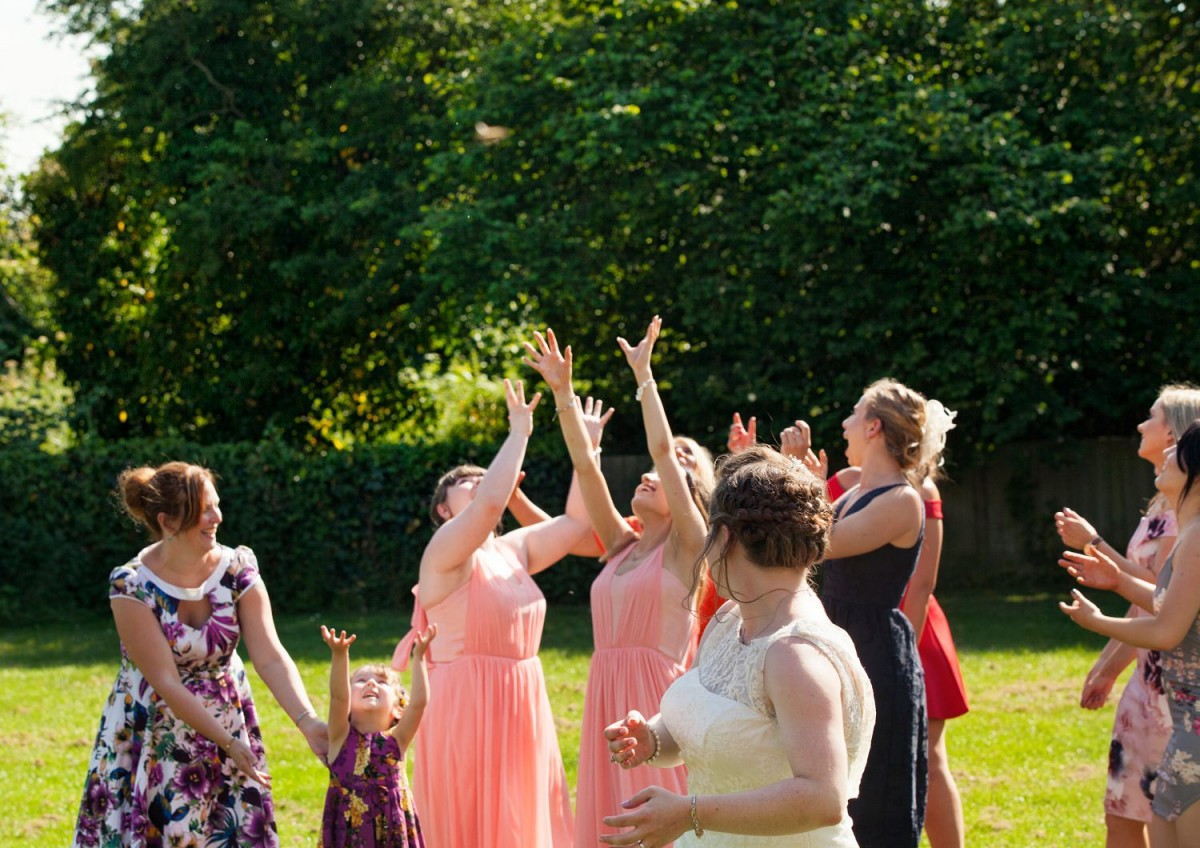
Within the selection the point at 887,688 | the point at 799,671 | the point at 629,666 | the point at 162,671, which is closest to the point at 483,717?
the point at 629,666

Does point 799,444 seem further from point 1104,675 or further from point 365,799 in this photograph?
point 365,799

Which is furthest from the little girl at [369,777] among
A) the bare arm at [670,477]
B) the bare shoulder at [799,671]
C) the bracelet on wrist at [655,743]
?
the bare shoulder at [799,671]

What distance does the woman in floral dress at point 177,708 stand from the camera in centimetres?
427

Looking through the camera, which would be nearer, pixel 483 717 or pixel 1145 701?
pixel 1145 701

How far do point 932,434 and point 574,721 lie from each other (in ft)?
17.0

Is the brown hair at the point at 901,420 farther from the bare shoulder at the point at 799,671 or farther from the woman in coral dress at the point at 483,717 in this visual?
the bare shoulder at the point at 799,671

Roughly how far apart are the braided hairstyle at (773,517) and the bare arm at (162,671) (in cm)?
215

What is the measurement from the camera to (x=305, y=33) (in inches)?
765

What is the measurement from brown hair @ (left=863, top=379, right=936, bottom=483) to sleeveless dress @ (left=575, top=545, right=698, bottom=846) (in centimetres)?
93

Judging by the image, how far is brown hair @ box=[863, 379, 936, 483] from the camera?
467cm

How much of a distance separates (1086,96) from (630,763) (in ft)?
49.2

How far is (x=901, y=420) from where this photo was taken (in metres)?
4.68

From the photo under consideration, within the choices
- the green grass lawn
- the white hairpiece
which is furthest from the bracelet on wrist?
the green grass lawn

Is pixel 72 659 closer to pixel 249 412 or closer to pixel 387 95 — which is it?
pixel 249 412
